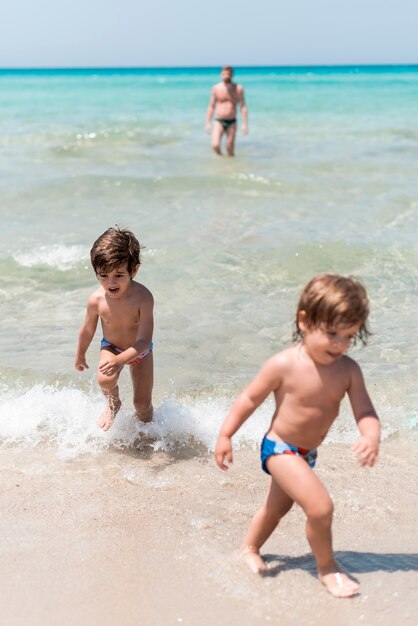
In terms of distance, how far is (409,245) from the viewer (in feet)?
24.4

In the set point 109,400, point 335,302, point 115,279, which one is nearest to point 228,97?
point 109,400

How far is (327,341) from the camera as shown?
2.55 metres

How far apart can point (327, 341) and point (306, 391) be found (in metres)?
0.20

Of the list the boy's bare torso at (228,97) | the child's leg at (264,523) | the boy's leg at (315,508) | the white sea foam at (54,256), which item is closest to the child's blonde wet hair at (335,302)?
the boy's leg at (315,508)

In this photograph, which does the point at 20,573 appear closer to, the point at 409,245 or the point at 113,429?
the point at 113,429

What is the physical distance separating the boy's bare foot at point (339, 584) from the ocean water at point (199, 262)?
1.35m

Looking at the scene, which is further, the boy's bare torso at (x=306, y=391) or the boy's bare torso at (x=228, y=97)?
the boy's bare torso at (x=228, y=97)

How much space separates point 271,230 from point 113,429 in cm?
452

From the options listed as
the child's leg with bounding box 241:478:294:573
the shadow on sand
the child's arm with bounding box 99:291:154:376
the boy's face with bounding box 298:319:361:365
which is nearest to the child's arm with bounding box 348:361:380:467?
the boy's face with bounding box 298:319:361:365

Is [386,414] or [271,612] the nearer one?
[271,612]

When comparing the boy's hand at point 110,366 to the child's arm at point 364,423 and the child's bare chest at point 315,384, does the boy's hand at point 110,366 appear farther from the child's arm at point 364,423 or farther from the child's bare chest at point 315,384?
the child's arm at point 364,423

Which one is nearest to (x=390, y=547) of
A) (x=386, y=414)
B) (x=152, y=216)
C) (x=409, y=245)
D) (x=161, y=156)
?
(x=386, y=414)

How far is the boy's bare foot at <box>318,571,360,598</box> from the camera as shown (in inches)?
102

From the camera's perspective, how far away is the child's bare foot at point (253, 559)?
9.00ft
